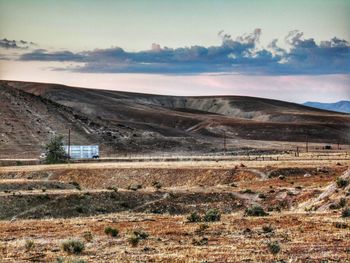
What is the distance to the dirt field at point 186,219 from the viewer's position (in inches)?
851

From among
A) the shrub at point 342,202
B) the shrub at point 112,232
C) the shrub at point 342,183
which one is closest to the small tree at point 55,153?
the shrub at point 342,183

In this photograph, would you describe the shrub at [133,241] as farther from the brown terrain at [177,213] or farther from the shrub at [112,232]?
the shrub at [112,232]

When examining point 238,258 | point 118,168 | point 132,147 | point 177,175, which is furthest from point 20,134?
point 238,258

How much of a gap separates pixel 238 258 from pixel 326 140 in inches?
6858

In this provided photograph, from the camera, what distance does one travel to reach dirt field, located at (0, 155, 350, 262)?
70.9 ft

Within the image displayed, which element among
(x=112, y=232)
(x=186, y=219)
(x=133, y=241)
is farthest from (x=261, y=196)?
(x=133, y=241)

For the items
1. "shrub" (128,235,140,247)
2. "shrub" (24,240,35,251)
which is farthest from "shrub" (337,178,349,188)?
"shrub" (24,240,35,251)

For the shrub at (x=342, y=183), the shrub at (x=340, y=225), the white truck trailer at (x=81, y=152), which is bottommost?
the white truck trailer at (x=81, y=152)

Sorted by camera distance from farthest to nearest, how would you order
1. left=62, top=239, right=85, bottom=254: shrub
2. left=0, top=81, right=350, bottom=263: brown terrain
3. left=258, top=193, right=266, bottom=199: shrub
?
left=258, top=193, right=266, bottom=199: shrub < left=62, top=239, right=85, bottom=254: shrub < left=0, top=81, right=350, bottom=263: brown terrain

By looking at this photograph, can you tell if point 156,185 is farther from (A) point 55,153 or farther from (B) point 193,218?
(A) point 55,153

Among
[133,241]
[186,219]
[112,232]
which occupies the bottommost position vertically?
[186,219]

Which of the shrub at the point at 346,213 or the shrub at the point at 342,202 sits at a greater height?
the shrub at the point at 346,213

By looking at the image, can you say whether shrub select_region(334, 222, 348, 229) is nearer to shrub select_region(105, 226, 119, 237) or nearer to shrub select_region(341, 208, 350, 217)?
shrub select_region(341, 208, 350, 217)

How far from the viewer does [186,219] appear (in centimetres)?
3319
